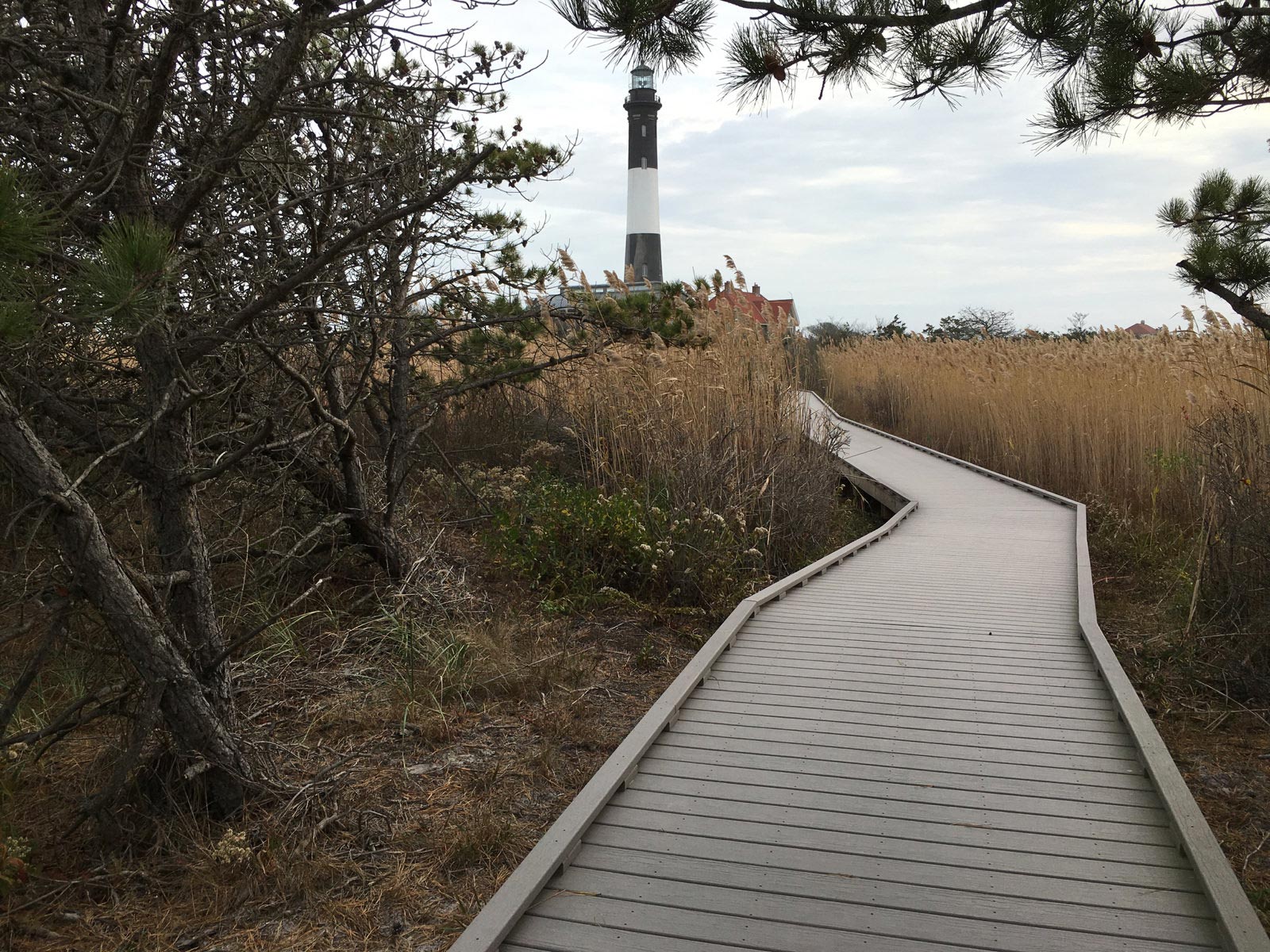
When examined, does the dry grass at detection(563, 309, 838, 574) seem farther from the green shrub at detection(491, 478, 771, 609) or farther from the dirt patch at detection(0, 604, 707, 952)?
the dirt patch at detection(0, 604, 707, 952)

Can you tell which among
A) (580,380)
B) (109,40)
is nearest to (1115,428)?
(580,380)

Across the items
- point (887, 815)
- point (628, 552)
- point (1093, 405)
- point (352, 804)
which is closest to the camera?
point (887, 815)

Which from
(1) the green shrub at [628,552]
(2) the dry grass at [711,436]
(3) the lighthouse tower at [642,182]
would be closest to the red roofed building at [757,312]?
(2) the dry grass at [711,436]

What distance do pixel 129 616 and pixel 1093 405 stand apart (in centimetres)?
802

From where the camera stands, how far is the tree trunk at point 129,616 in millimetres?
2297

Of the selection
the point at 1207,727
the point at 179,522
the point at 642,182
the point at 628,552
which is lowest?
the point at 1207,727

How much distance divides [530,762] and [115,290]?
7.87ft

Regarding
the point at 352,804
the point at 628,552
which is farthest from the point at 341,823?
the point at 628,552

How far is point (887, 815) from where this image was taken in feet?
9.14

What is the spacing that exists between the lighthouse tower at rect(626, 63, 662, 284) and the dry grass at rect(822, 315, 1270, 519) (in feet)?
47.0

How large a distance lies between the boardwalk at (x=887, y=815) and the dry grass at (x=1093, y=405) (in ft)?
6.20

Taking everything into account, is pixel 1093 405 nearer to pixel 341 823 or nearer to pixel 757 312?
pixel 757 312

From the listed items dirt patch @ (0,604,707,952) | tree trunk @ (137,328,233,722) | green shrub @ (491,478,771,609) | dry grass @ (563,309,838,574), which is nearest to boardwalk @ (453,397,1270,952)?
dirt patch @ (0,604,707,952)

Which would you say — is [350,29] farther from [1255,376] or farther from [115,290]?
[1255,376]
